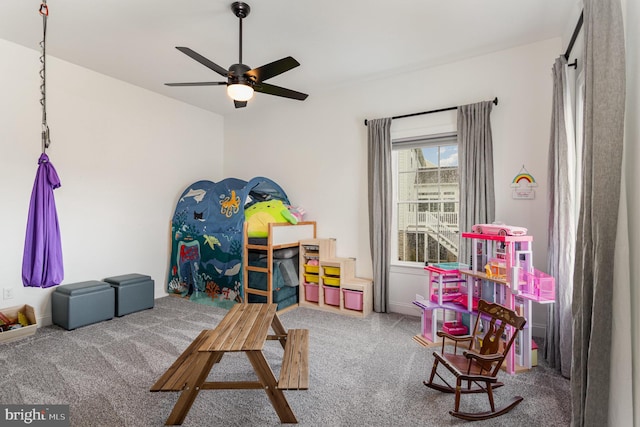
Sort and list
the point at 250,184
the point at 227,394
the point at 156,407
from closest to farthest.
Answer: the point at 156,407 → the point at 227,394 → the point at 250,184

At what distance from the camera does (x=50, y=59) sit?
338cm

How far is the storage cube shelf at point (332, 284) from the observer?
12.2ft

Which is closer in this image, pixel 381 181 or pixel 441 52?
pixel 441 52

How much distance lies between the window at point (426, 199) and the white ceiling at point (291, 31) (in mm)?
929

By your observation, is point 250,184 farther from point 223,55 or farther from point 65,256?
point 65,256

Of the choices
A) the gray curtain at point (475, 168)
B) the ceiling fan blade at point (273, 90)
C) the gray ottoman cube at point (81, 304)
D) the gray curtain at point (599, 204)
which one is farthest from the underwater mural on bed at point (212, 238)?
the gray curtain at point (599, 204)

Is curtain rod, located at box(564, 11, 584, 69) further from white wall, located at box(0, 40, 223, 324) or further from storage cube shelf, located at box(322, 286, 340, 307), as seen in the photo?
white wall, located at box(0, 40, 223, 324)

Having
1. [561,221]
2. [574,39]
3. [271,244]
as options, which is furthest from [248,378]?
[574,39]

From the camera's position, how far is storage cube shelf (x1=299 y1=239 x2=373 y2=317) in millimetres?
3711

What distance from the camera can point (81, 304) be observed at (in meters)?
3.26

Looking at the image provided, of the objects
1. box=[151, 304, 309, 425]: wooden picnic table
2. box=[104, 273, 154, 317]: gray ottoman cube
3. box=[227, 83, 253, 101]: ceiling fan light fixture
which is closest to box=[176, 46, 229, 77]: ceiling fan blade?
box=[227, 83, 253, 101]: ceiling fan light fixture

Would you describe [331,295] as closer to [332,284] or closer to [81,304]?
[332,284]

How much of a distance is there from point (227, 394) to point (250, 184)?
8.48 ft

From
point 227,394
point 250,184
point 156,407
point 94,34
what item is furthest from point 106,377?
point 94,34
